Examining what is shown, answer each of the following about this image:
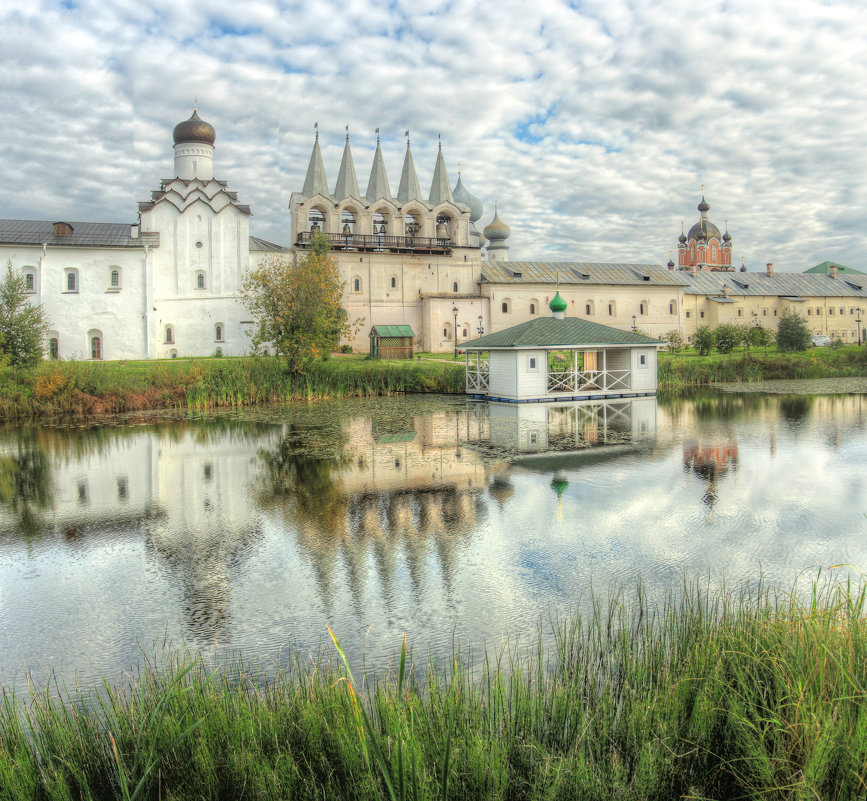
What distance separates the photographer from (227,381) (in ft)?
79.0

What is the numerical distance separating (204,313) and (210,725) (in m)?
34.2

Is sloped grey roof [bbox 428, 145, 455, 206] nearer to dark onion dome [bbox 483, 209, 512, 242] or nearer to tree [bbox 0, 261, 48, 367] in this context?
dark onion dome [bbox 483, 209, 512, 242]

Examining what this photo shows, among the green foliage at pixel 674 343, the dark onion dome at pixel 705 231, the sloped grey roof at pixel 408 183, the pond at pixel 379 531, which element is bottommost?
the pond at pixel 379 531

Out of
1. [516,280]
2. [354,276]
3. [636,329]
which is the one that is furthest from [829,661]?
[636,329]

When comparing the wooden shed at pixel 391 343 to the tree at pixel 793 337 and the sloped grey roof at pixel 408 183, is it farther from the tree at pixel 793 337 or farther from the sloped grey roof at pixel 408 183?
the tree at pixel 793 337

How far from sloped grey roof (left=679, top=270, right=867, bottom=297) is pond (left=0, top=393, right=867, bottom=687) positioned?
3909 centimetres

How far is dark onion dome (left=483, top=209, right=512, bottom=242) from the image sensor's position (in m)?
52.5

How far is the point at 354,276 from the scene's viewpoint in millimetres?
39938

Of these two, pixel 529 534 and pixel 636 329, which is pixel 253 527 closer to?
pixel 529 534

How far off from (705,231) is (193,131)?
171ft

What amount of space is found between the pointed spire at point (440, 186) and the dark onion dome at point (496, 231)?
9930mm

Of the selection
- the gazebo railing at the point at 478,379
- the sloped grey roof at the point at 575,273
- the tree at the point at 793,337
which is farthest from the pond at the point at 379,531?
the sloped grey roof at the point at 575,273

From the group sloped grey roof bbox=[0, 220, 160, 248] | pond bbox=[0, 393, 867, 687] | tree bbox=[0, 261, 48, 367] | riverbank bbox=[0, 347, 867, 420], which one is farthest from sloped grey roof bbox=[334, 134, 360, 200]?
pond bbox=[0, 393, 867, 687]

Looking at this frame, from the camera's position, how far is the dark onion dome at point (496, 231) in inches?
2066
